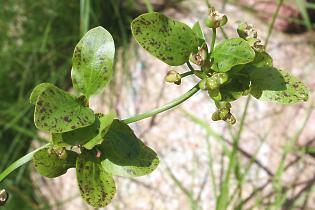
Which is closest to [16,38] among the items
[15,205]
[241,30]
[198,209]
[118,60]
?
[118,60]

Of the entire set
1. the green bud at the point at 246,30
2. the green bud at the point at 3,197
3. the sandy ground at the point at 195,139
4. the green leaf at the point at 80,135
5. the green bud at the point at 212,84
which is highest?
the green bud at the point at 246,30

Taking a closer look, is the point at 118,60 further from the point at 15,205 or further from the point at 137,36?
the point at 137,36

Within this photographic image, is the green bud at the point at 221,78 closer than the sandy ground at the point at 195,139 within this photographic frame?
Yes

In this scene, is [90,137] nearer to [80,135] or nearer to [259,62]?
A: [80,135]

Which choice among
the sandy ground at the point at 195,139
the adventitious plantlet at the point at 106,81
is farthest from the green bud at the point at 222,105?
the sandy ground at the point at 195,139

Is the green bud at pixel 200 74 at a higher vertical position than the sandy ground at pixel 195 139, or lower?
higher

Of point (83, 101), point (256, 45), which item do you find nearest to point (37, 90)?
point (83, 101)

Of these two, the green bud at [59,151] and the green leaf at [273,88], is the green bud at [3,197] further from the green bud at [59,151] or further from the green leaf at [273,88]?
the green leaf at [273,88]
